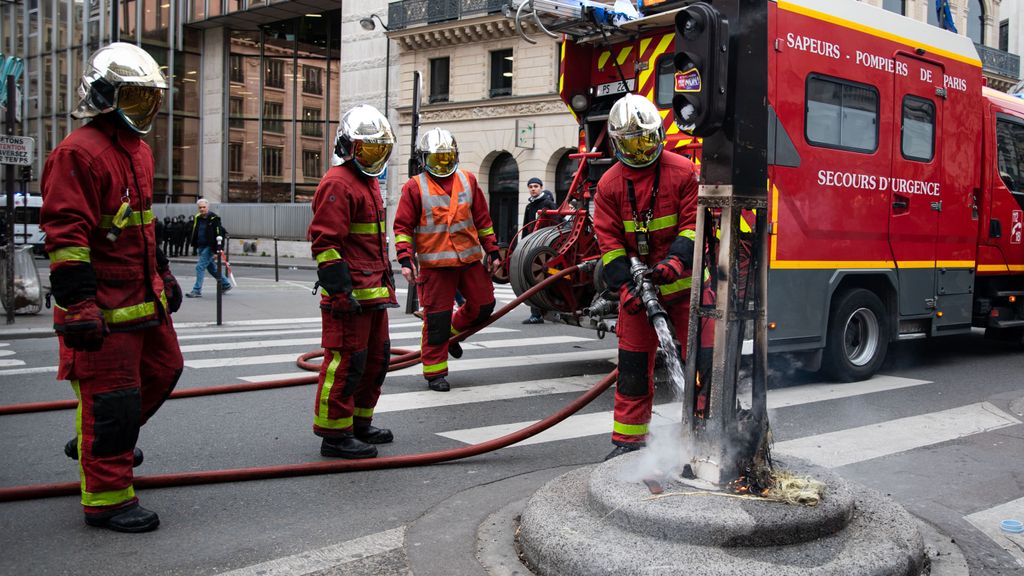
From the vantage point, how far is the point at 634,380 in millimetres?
4879

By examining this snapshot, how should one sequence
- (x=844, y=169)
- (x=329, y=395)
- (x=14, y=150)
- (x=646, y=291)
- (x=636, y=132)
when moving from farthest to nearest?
(x=14, y=150), (x=844, y=169), (x=329, y=395), (x=636, y=132), (x=646, y=291)

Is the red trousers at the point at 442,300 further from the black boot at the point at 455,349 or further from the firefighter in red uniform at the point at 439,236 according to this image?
the black boot at the point at 455,349

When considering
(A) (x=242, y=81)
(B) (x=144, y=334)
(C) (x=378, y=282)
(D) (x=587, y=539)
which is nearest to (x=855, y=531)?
(D) (x=587, y=539)

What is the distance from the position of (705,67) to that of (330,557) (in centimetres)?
257

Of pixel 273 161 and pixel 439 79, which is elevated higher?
pixel 439 79

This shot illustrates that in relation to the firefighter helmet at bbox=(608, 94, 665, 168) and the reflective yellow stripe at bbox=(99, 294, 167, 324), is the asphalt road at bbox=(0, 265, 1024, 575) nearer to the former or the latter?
the reflective yellow stripe at bbox=(99, 294, 167, 324)

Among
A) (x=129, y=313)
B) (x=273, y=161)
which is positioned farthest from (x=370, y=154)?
(x=273, y=161)

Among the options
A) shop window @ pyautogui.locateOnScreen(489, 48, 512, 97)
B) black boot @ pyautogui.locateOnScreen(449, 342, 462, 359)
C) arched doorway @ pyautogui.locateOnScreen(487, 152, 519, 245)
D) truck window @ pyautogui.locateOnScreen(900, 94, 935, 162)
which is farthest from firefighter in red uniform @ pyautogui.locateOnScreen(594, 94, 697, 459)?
shop window @ pyautogui.locateOnScreen(489, 48, 512, 97)

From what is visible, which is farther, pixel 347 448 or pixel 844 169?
pixel 844 169

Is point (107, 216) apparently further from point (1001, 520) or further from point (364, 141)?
point (1001, 520)

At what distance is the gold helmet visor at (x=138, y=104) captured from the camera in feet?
13.0

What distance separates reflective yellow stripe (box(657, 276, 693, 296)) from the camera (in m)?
4.98

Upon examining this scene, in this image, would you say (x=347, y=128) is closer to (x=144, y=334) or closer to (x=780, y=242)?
(x=144, y=334)

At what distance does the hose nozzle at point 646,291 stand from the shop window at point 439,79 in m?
29.8
